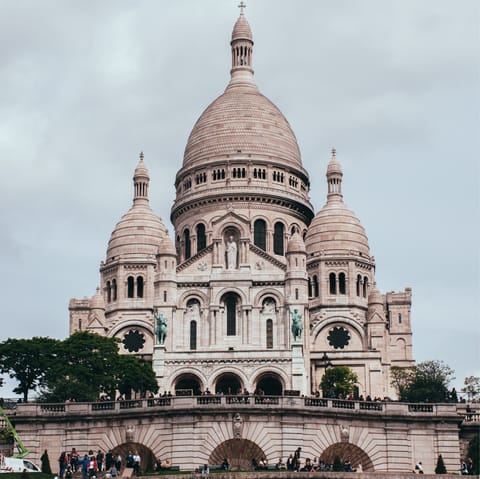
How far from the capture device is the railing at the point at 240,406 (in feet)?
204

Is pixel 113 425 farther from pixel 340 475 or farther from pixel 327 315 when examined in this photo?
pixel 327 315

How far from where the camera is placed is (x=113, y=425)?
63219mm

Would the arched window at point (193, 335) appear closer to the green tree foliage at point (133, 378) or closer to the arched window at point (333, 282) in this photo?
the green tree foliage at point (133, 378)

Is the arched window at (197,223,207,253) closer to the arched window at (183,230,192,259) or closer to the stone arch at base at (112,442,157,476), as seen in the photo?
the arched window at (183,230,192,259)

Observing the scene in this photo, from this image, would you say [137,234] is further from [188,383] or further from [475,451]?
[475,451]

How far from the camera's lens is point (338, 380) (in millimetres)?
96688

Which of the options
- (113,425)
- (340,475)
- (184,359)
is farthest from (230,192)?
(340,475)

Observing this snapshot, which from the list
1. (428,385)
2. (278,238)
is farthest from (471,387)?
(278,238)

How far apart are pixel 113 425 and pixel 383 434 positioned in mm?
11842

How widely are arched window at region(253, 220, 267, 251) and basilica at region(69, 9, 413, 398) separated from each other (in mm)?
105

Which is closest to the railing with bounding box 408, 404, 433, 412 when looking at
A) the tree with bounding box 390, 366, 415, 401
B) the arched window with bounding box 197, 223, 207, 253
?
the tree with bounding box 390, 366, 415, 401

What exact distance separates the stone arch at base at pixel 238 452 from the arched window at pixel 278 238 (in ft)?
199

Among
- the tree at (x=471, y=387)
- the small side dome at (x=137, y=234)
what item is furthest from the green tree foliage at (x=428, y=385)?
the small side dome at (x=137, y=234)

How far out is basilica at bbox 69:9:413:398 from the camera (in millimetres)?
104438
